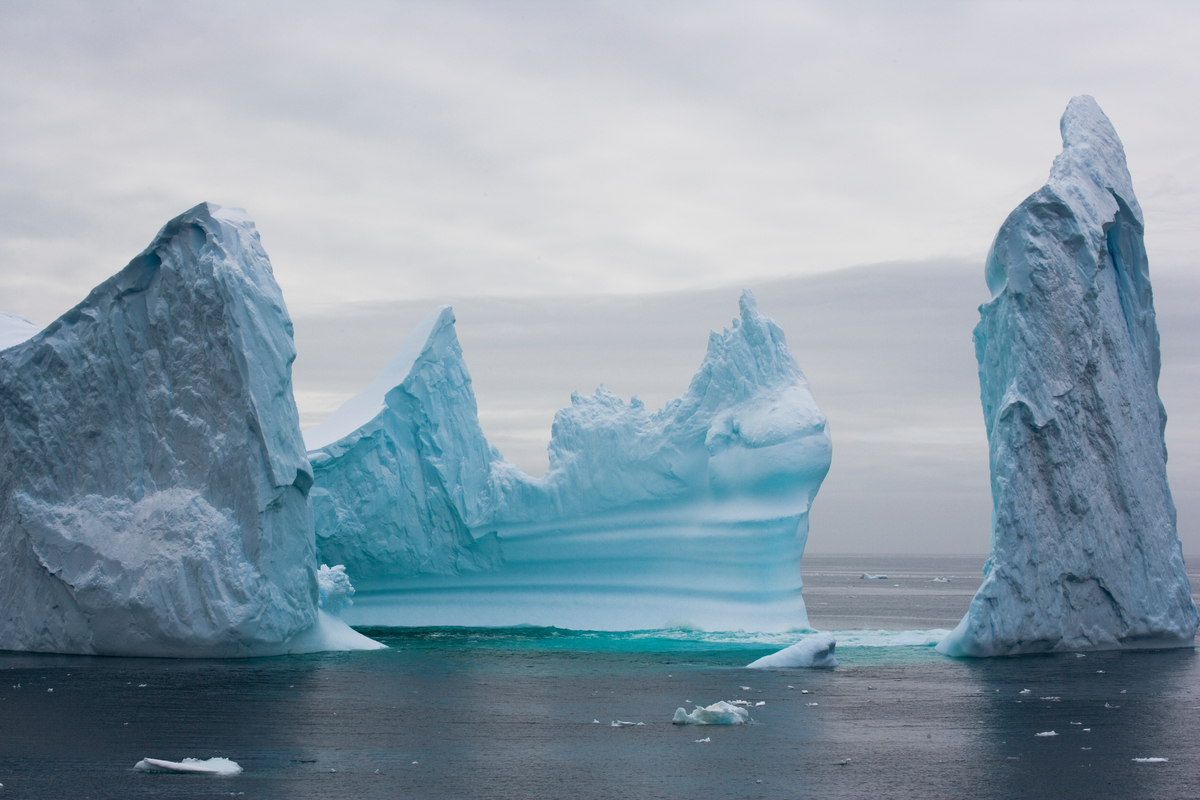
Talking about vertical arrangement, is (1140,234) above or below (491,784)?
Answer: above

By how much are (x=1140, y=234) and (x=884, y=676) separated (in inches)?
404

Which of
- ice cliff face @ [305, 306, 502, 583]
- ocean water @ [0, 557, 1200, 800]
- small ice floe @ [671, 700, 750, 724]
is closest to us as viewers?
ocean water @ [0, 557, 1200, 800]

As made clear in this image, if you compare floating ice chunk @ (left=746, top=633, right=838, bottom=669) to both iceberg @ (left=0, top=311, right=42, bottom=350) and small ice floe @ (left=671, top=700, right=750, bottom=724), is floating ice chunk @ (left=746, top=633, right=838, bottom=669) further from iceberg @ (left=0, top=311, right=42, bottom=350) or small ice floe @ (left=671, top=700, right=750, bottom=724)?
iceberg @ (left=0, top=311, right=42, bottom=350)

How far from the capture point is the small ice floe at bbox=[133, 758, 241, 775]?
8477mm

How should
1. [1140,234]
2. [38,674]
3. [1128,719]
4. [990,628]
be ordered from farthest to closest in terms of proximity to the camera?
[1140,234] < [990,628] < [38,674] < [1128,719]

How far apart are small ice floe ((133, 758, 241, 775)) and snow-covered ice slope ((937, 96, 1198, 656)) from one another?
12786 millimetres

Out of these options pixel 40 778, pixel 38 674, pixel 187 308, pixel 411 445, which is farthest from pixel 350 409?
pixel 40 778

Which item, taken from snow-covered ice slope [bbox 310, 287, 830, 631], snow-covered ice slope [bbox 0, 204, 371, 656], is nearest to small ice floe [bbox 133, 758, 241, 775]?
snow-covered ice slope [bbox 0, 204, 371, 656]

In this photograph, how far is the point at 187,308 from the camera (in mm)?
18469

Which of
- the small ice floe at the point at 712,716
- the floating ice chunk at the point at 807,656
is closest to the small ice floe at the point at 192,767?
the small ice floe at the point at 712,716

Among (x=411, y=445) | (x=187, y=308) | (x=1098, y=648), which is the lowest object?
(x=1098, y=648)

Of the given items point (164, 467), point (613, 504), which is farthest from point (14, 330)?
point (613, 504)

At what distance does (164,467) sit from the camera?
60.2 ft

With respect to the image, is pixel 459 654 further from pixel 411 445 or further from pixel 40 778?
pixel 40 778
